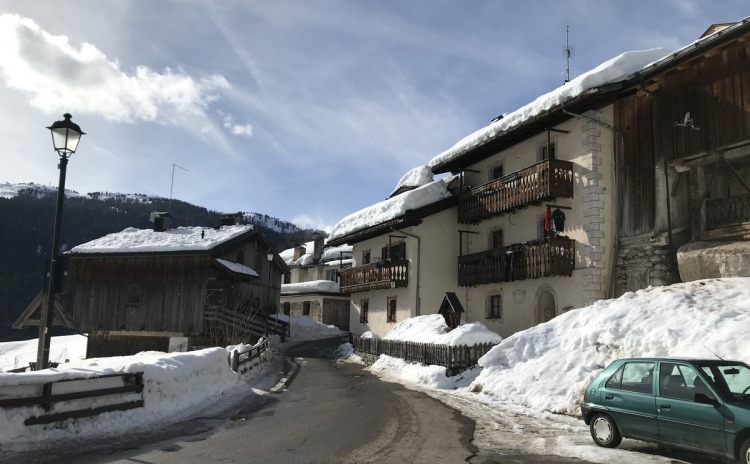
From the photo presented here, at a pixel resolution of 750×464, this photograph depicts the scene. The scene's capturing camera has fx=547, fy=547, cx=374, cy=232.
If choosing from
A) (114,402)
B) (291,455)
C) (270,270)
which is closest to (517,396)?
(291,455)

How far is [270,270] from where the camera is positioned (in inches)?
1636

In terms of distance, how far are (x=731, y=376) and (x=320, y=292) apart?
45353 mm

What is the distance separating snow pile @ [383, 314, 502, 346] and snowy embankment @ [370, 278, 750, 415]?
240 cm

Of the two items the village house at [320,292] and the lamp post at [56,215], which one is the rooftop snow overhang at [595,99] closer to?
the lamp post at [56,215]

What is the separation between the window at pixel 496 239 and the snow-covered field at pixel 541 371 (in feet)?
32.2

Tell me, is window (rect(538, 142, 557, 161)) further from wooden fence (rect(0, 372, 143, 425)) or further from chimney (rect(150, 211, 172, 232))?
chimney (rect(150, 211, 172, 232))

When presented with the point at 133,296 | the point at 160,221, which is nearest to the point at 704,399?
the point at 133,296

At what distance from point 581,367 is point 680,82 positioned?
10697mm

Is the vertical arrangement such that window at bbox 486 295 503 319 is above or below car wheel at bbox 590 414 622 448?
above

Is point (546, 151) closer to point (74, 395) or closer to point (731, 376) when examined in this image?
point (731, 376)

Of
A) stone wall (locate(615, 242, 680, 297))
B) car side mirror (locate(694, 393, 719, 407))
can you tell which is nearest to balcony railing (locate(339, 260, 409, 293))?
stone wall (locate(615, 242, 680, 297))

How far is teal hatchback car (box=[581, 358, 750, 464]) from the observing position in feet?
23.4

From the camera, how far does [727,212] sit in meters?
16.7

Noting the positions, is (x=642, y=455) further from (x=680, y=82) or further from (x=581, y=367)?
(x=680, y=82)
